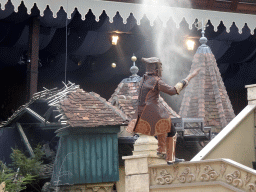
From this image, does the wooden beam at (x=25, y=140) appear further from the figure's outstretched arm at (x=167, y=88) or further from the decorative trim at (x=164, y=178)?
the figure's outstretched arm at (x=167, y=88)

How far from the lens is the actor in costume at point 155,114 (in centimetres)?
698

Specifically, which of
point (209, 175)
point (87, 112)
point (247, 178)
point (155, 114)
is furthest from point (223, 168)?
point (87, 112)

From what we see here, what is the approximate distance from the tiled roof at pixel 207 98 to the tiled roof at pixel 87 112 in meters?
5.37

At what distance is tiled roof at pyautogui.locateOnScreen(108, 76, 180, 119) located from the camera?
1317 cm

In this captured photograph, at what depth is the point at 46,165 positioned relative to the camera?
11.6 metres

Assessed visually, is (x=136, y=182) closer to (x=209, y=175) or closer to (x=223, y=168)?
(x=209, y=175)

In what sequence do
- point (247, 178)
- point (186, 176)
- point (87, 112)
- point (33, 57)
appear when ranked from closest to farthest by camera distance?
point (247, 178), point (186, 176), point (87, 112), point (33, 57)

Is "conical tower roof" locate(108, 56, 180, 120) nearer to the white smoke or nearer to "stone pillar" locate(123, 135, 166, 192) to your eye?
the white smoke

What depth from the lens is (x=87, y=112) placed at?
1130cm

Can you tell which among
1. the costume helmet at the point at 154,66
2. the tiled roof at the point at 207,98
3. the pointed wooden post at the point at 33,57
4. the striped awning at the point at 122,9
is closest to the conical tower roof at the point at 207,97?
the tiled roof at the point at 207,98

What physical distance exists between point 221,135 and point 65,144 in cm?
383

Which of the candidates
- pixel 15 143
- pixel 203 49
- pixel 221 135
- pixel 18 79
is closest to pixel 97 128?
pixel 15 143

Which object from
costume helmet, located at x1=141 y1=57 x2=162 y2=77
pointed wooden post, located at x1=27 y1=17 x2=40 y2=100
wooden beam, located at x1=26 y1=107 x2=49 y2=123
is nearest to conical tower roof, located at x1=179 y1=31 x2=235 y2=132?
pointed wooden post, located at x1=27 y1=17 x2=40 y2=100

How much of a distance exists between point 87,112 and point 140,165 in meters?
4.18
